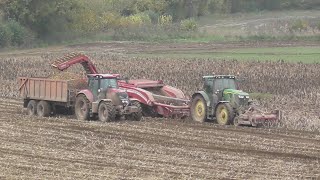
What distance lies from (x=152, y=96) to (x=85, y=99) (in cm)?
255

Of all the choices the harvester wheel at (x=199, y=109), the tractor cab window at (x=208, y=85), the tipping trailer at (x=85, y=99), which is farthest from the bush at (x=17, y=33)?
the tractor cab window at (x=208, y=85)

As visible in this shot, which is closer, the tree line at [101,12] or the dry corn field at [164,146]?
the dry corn field at [164,146]

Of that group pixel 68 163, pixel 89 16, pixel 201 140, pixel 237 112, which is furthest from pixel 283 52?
pixel 68 163

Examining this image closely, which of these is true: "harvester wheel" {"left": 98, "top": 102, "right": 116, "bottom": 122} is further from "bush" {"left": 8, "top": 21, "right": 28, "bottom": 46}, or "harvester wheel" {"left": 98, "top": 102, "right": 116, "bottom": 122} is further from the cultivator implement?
"bush" {"left": 8, "top": 21, "right": 28, "bottom": 46}

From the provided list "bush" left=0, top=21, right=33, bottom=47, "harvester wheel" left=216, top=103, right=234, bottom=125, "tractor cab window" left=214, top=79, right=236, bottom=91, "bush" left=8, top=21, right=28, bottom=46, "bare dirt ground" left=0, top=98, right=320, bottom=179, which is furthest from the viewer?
"bush" left=8, top=21, right=28, bottom=46

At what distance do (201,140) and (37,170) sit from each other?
6.16 m

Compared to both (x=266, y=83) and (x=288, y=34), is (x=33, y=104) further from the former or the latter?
(x=288, y=34)

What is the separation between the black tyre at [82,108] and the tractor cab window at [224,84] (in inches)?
178

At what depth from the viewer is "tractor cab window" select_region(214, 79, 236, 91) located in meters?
24.1

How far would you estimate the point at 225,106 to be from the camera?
23.4 metres

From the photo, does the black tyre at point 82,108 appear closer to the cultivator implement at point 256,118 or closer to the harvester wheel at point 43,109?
the harvester wheel at point 43,109

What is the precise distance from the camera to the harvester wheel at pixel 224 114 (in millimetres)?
23172

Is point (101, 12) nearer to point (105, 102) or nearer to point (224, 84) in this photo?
point (224, 84)

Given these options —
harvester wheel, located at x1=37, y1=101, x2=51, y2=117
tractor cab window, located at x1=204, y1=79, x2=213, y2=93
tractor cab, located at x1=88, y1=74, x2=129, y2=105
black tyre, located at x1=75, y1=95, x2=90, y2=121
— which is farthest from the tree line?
tractor cab window, located at x1=204, y1=79, x2=213, y2=93
